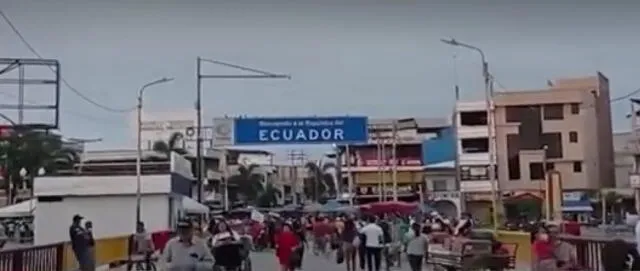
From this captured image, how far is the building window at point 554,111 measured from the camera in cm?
7100

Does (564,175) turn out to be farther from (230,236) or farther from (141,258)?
(230,236)

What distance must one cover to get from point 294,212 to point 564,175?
1758 centimetres

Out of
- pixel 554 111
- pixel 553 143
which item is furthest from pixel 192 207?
pixel 554 111

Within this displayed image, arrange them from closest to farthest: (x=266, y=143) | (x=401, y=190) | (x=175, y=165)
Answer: (x=266, y=143) < (x=175, y=165) < (x=401, y=190)

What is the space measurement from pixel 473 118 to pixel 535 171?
19.3 feet

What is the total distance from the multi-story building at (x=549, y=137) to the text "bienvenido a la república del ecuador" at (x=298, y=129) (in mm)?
29721

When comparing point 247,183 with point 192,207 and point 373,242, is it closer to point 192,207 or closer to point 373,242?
point 192,207

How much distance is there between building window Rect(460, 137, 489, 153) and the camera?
72.9 meters

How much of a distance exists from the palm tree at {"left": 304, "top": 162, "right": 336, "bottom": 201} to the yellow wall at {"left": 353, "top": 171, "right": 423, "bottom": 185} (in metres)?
29.4

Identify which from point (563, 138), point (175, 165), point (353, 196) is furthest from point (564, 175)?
point (175, 165)

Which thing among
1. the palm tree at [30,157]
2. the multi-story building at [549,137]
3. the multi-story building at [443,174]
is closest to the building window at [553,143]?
the multi-story building at [549,137]

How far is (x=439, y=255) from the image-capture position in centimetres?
2153

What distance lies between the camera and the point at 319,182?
12875 centimetres

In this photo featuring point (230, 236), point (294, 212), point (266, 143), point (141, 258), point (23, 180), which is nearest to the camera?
point (230, 236)
